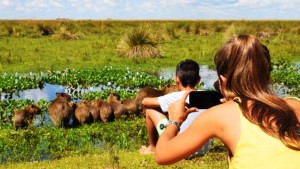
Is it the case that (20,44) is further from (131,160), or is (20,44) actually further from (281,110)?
(281,110)

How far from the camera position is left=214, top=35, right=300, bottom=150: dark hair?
2.23 metres

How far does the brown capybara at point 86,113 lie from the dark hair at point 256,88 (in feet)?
24.0

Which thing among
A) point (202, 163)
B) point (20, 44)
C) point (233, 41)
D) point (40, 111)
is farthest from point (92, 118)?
point (20, 44)

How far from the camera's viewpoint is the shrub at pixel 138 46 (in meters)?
19.7

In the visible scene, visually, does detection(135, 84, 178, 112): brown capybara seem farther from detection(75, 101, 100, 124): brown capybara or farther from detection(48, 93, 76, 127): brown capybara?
detection(48, 93, 76, 127): brown capybara

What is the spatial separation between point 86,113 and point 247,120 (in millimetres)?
7466

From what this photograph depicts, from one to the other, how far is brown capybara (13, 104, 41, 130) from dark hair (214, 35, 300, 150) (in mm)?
7389

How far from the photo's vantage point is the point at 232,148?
91.0 inches

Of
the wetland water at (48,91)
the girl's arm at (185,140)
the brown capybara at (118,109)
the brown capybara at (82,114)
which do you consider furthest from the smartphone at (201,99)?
the wetland water at (48,91)

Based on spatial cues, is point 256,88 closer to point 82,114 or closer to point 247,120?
point 247,120

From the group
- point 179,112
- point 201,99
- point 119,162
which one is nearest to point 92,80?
point 119,162

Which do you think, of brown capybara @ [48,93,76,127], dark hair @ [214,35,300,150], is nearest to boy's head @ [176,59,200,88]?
dark hair @ [214,35,300,150]

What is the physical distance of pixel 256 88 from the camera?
7.57 ft

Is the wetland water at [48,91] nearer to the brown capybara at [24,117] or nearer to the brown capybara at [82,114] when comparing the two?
the brown capybara at [24,117]
